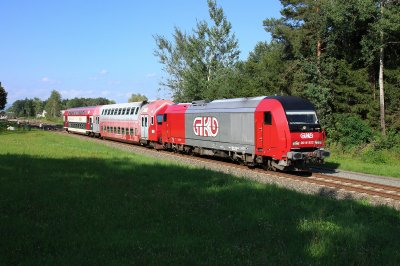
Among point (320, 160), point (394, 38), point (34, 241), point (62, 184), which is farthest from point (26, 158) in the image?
point (394, 38)

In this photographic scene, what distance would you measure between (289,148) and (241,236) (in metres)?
8.45

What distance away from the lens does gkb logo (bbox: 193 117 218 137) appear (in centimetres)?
1894

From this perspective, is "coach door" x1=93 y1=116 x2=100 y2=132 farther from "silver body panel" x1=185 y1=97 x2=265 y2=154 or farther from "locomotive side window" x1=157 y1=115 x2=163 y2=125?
"silver body panel" x1=185 y1=97 x2=265 y2=154

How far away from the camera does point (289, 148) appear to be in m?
13.9

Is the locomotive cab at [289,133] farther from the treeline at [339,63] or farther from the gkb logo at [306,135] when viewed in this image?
the treeline at [339,63]

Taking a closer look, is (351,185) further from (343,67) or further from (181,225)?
(343,67)

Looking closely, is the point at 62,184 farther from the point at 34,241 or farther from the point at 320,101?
the point at 320,101

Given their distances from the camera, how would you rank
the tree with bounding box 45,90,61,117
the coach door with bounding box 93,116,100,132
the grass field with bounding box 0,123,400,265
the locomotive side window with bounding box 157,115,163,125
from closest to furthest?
the grass field with bounding box 0,123,400,265 → the locomotive side window with bounding box 157,115,163,125 → the coach door with bounding box 93,116,100,132 → the tree with bounding box 45,90,61,117

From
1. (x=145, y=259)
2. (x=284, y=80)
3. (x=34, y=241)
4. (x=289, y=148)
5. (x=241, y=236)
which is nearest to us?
(x=145, y=259)

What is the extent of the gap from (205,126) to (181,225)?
13236 millimetres

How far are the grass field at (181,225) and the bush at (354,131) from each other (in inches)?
624

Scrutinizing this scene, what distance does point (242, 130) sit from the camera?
1662cm

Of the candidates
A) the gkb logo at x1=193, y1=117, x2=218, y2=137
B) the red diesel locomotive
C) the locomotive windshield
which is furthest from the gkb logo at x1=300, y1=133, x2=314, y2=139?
the gkb logo at x1=193, y1=117, x2=218, y2=137

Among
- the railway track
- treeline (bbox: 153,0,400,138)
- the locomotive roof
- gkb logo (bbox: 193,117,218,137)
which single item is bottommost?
the railway track
